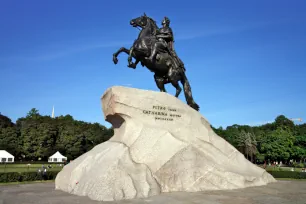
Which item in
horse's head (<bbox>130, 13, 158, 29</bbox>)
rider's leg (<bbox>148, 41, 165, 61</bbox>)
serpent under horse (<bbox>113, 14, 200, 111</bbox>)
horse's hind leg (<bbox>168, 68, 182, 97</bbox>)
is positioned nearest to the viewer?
rider's leg (<bbox>148, 41, 165, 61</bbox>)

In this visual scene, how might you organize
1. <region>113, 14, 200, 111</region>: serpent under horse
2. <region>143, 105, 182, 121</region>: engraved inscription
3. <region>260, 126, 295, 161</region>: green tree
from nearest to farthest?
<region>143, 105, 182, 121</region>: engraved inscription < <region>113, 14, 200, 111</region>: serpent under horse < <region>260, 126, 295, 161</region>: green tree

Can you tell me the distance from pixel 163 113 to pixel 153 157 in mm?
2238

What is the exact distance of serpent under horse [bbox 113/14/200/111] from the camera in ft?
49.6

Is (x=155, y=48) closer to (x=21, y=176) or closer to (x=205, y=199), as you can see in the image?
(x=205, y=199)

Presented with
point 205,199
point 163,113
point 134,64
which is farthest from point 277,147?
point 205,199

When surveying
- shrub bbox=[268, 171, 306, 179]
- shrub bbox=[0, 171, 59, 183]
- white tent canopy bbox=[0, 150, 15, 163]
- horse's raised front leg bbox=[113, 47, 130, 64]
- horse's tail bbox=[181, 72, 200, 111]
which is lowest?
shrub bbox=[268, 171, 306, 179]

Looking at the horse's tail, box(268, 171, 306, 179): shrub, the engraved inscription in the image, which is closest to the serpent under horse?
the horse's tail

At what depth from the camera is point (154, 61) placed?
15.2m

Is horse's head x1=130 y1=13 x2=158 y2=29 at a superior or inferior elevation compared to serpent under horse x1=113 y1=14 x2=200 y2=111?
superior

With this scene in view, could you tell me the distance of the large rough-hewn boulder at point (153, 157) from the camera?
10.2m

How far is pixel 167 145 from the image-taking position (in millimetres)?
12023

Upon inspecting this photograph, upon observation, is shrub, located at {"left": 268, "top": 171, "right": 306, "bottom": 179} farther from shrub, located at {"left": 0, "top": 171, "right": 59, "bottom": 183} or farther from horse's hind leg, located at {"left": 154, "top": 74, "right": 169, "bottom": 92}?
shrub, located at {"left": 0, "top": 171, "right": 59, "bottom": 183}

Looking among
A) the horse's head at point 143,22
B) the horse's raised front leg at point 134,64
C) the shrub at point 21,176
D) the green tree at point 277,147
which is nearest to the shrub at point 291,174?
the horse's raised front leg at point 134,64

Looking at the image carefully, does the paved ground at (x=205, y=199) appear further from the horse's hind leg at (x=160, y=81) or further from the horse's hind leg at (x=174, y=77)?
the horse's hind leg at (x=160, y=81)
